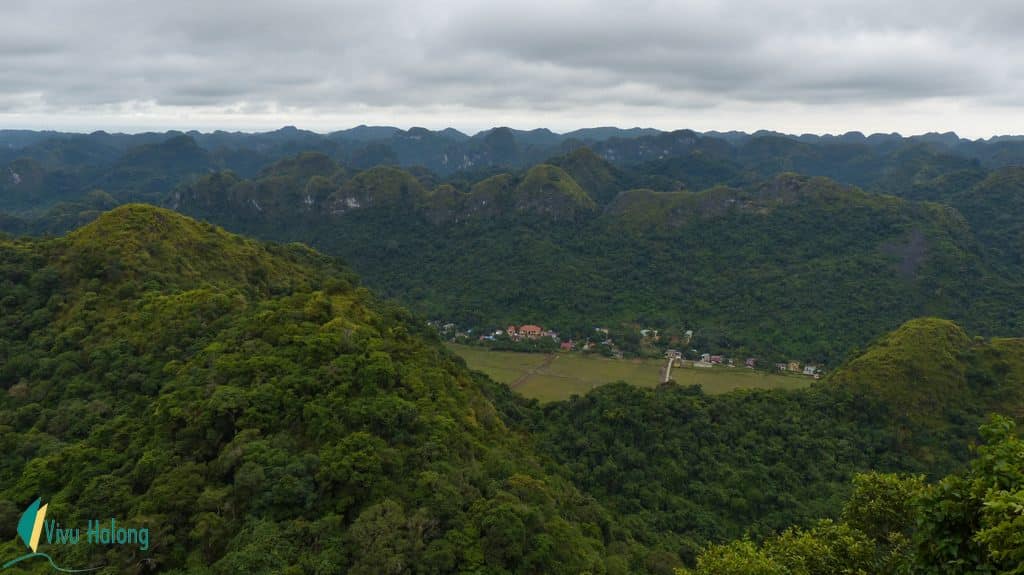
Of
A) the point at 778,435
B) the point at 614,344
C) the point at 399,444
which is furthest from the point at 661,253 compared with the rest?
the point at 399,444

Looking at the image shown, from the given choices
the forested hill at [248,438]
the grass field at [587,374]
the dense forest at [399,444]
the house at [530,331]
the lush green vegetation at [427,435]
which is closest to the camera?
the dense forest at [399,444]

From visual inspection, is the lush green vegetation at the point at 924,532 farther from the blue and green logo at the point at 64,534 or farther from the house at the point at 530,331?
the house at the point at 530,331

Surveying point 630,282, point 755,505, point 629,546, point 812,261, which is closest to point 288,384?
point 629,546

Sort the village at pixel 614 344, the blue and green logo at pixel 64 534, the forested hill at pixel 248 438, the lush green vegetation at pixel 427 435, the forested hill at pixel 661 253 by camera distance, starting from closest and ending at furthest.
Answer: the lush green vegetation at pixel 427 435 < the blue and green logo at pixel 64 534 < the forested hill at pixel 248 438 < the village at pixel 614 344 < the forested hill at pixel 661 253

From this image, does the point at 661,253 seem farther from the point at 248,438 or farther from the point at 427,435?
the point at 248,438

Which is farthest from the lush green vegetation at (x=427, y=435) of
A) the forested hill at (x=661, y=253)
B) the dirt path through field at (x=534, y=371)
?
the forested hill at (x=661, y=253)

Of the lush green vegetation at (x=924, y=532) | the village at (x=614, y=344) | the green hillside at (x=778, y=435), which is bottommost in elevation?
the village at (x=614, y=344)
